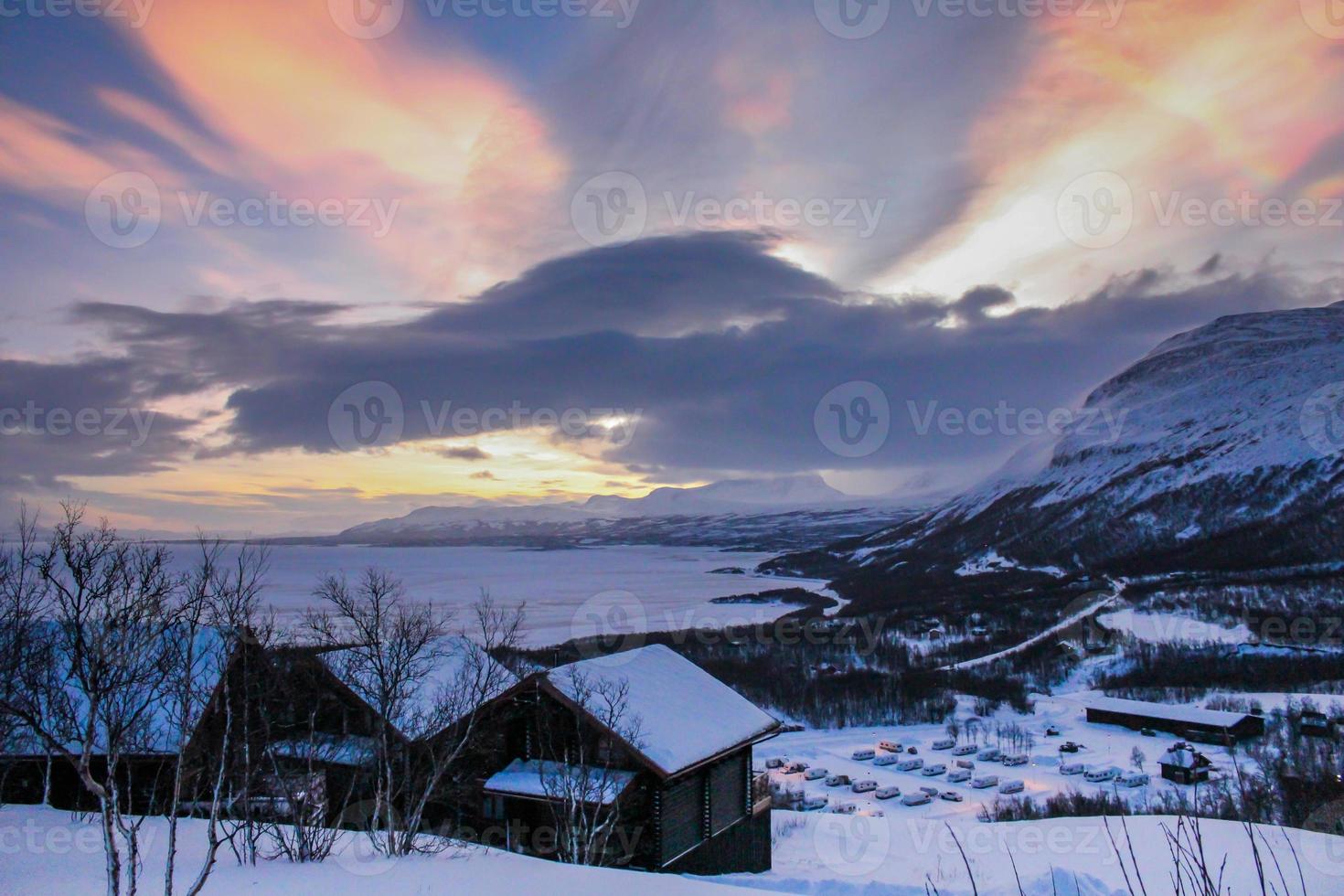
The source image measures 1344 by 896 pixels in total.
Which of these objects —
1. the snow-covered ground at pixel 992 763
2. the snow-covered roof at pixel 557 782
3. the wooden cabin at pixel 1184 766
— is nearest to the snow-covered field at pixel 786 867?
the snow-covered roof at pixel 557 782

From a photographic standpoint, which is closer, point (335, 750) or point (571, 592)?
point (335, 750)

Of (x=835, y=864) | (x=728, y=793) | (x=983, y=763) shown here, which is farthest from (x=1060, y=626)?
(x=728, y=793)

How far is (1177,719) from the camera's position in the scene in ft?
227

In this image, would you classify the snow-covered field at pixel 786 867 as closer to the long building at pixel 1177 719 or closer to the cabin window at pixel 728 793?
the cabin window at pixel 728 793

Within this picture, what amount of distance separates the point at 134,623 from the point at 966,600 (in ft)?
497

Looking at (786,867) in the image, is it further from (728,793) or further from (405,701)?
(405,701)

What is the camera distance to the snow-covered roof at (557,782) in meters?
19.8

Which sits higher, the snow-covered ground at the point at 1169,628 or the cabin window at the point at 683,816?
the cabin window at the point at 683,816

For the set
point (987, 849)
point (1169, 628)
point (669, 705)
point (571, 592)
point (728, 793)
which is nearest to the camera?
point (987, 849)

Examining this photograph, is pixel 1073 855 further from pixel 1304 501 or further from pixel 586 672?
pixel 1304 501

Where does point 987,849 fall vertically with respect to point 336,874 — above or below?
below

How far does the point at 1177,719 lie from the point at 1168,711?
1708 mm

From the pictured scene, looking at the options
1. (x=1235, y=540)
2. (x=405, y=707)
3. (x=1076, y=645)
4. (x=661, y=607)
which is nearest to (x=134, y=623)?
(x=405, y=707)

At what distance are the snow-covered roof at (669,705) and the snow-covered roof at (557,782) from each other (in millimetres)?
1091
